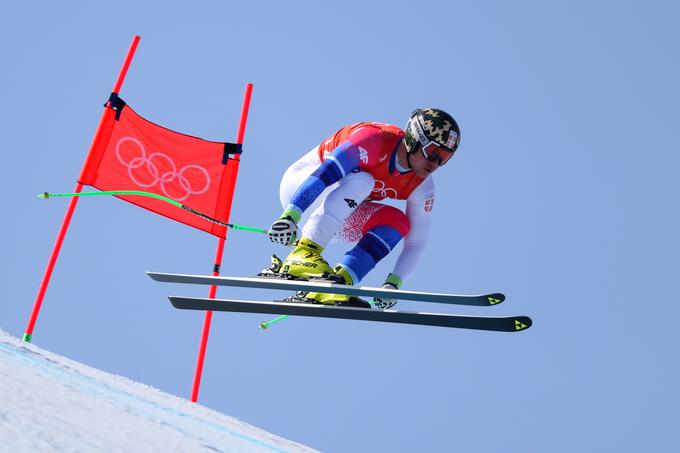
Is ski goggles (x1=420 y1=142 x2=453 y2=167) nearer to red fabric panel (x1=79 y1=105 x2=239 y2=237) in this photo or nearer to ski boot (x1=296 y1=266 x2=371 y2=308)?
ski boot (x1=296 y1=266 x2=371 y2=308)

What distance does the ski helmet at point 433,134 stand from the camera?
567 cm

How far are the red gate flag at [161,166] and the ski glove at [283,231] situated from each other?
3.24 m

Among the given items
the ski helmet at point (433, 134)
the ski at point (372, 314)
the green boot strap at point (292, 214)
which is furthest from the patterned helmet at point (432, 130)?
the ski at point (372, 314)

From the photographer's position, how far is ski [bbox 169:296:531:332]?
4.76 meters

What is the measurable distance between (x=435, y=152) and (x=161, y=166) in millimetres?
4066

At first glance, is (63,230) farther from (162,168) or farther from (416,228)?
(416,228)

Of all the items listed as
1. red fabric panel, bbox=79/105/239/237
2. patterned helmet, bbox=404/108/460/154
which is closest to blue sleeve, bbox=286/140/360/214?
patterned helmet, bbox=404/108/460/154

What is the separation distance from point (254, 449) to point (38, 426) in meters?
1.81

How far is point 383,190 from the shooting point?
19.7 feet

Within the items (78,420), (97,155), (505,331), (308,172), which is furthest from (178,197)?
(78,420)

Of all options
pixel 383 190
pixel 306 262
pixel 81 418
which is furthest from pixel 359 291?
pixel 81 418

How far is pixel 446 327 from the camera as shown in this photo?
16.3 ft

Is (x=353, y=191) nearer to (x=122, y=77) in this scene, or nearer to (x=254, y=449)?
(x=254, y=449)

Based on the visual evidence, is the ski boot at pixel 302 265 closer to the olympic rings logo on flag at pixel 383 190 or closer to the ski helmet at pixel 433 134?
the olympic rings logo on flag at pixel 383 190
